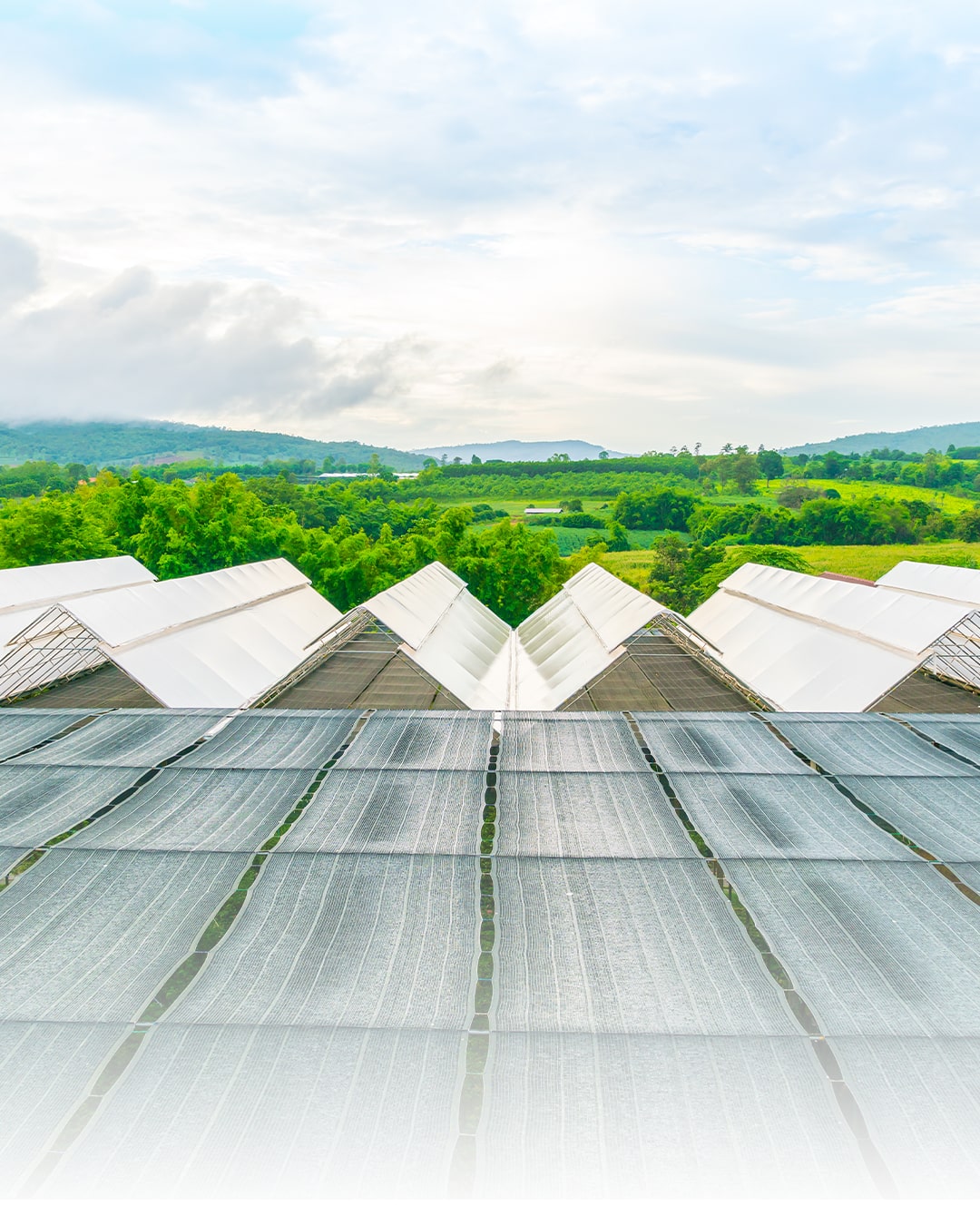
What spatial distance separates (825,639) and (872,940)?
10.2 m

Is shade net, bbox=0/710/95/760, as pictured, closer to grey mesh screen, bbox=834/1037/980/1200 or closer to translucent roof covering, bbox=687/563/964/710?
grey mesh screen, bbox=834/1037/980/1200

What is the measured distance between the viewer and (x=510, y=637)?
2227 centimetres

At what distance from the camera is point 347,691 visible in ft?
43.7

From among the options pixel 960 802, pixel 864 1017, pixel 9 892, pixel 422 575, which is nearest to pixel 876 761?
pixel 960 802

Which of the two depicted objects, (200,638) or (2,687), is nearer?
(2,687)

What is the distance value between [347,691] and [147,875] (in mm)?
7805

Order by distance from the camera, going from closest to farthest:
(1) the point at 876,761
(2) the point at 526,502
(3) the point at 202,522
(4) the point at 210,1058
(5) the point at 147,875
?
(4) the point at 210,1058 < (5) the point at 147,875 < (1) the point at 876,761 < (3) the point at 202,522 < (2) the point at 526,502

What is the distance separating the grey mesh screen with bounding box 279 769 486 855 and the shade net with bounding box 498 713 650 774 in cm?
79

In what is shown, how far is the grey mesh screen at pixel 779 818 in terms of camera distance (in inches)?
237

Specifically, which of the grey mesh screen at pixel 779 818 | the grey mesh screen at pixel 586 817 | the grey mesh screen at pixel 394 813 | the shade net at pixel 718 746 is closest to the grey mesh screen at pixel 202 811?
the grey mesh screen at pixel 394 813

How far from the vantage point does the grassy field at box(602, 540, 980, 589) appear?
41.1 meters

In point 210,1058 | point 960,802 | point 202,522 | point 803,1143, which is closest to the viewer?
point 803,1143

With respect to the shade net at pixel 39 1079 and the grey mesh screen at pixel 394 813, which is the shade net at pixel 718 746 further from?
the shade net at pixel 39 1079

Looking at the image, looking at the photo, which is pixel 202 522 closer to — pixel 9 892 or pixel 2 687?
pixel 2 687
